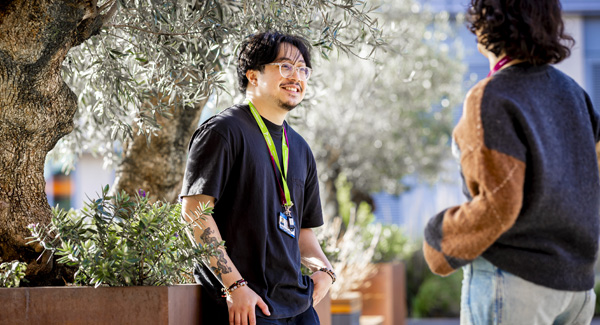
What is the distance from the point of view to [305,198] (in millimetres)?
3643

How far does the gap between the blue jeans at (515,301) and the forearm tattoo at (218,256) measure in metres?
1.03

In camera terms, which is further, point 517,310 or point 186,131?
point 186,131

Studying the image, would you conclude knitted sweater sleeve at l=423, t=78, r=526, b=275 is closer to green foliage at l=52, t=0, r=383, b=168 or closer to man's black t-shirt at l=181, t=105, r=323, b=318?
man's black t-shirt at l=181, t=105, r=323, b=318

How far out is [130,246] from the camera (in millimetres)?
2889

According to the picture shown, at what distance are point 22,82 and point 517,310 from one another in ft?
7.83

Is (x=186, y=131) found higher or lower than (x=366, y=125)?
lower

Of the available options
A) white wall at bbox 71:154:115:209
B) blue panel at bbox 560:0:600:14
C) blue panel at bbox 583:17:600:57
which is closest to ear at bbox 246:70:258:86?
blue panel at bbox 560:0:600:14

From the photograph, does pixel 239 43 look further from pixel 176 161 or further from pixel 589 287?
pixel 589 287

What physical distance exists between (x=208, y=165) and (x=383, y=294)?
6536mm

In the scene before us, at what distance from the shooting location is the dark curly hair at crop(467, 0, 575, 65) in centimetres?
228

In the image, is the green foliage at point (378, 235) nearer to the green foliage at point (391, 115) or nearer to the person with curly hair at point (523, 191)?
the green foliage at point (391, 115)

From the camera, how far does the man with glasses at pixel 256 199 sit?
2.96 m

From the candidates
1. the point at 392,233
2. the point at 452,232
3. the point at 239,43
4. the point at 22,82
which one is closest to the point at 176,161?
the point at 239,43

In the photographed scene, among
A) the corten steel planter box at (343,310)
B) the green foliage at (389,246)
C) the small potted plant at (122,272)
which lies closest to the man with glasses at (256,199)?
the small potted plant at (122,272)
